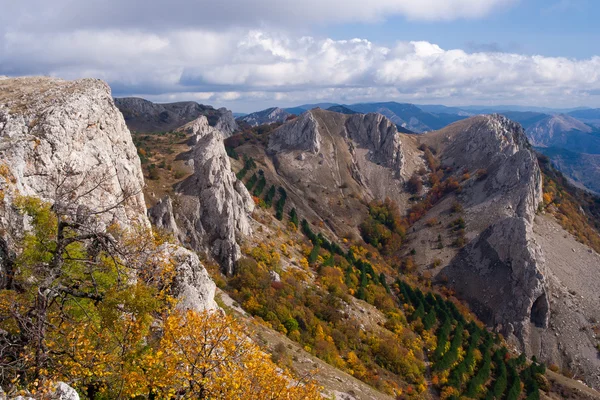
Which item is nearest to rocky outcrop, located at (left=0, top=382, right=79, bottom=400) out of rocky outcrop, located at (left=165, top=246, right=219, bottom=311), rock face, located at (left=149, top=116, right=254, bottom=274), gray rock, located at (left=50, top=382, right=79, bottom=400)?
gray rock, located at (left=50, top=382, right=79, bottom=400)

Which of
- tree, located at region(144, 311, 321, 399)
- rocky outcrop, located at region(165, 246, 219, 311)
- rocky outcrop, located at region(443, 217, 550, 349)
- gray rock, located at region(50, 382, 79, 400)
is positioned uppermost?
gray rock, located at region(50, 382, 79, 400)

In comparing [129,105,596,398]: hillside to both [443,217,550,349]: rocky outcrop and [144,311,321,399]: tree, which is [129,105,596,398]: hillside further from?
[144,311,321,399]: tree

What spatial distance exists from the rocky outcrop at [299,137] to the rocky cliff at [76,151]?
112 metres

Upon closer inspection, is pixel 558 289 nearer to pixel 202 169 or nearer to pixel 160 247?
pixel 202 169

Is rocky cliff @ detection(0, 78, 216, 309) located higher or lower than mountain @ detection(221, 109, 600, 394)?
higher

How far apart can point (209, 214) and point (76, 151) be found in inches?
→ 1349

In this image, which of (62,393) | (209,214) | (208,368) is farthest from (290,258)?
(62,393)

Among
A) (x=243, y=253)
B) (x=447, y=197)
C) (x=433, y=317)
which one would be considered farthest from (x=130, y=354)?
(x=447, y=197)

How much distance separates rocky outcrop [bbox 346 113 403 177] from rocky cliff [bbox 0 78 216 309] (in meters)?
132

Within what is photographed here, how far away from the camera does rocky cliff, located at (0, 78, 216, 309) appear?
25781 mm

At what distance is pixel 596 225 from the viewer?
14600 centimetres

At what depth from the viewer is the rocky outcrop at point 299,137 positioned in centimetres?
16088

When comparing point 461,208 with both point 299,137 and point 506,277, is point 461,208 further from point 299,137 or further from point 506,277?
point 299,137

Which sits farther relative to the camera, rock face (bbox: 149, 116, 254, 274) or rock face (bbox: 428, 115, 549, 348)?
rock face (bbox: 428, 115, 549, 348)
